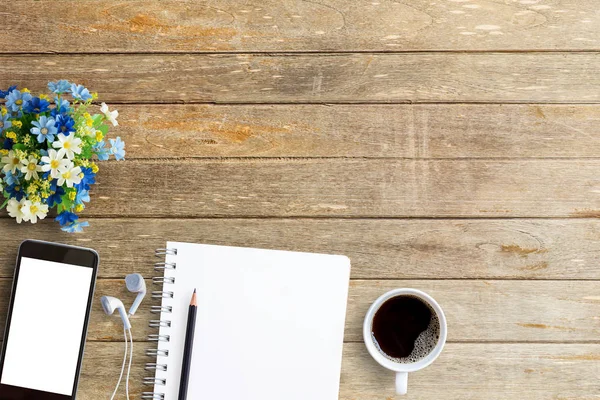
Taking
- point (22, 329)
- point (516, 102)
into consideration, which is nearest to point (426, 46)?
point (516, 102)

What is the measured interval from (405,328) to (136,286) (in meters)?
0.46

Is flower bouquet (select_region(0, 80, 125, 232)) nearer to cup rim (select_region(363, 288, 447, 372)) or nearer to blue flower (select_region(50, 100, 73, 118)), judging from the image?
blue flower (select_region(50, 100, 73, 118))

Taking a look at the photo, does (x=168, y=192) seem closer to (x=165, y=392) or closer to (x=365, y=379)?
(x=165, y=392)

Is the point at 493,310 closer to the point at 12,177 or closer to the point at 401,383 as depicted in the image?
the point at 401,383

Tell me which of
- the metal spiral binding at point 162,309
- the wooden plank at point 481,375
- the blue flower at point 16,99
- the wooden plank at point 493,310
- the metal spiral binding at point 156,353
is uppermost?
the blue flower at point 16,99

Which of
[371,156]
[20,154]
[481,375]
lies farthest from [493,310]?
[20,154]

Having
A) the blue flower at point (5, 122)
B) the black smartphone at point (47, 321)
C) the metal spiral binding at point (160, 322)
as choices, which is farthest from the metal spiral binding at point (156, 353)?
the blue flower at point (5, 122)

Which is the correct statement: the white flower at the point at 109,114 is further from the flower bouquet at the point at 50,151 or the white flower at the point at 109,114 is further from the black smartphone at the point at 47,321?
the black smartphone at the point at 47,321

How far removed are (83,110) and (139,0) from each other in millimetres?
244

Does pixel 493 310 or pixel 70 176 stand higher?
pixel 70 176

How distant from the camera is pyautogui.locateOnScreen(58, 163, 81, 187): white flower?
2.84 feet

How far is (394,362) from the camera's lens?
3.00ft

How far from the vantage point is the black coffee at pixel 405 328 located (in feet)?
3.04

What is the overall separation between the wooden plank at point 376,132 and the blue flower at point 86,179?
0.31ft
